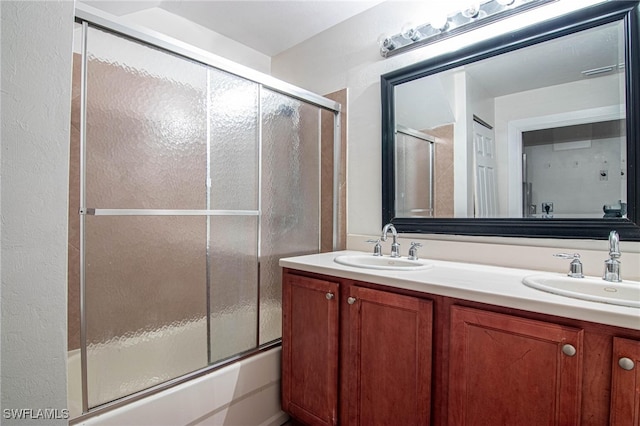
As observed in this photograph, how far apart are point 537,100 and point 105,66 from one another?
1805mm

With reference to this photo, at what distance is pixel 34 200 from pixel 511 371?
139 centimetres

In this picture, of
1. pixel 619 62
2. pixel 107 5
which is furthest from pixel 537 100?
pixel 107 5

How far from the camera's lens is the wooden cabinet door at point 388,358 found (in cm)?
118

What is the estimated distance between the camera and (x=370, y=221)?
81.5 inches

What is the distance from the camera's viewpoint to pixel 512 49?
→ 4.98 ft

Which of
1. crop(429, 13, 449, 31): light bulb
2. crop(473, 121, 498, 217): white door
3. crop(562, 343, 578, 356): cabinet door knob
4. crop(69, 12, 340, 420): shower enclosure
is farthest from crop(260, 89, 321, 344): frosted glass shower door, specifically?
crop(562, 343, 578, 356): cabinet door knob

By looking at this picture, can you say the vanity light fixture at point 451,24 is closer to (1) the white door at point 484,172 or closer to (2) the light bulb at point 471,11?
(2) the light bulb at point 471,11

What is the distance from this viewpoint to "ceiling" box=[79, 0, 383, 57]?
2.01m

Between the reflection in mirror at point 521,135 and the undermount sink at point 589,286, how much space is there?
0.98ft

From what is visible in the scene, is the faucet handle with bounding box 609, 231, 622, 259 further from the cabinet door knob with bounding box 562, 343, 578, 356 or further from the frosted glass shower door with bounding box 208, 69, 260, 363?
the frosted glass shower door with bounding box 208, 69, 260, 363

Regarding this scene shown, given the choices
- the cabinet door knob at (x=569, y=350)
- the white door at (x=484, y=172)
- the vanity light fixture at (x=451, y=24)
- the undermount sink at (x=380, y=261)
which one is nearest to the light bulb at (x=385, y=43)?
the vanity light fixture at (x=451, y=24)

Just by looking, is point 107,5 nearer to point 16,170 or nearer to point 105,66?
point 105,66

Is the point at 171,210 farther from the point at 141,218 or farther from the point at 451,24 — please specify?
the point at 451,24

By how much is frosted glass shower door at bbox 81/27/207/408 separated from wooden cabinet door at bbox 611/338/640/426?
151 cm
